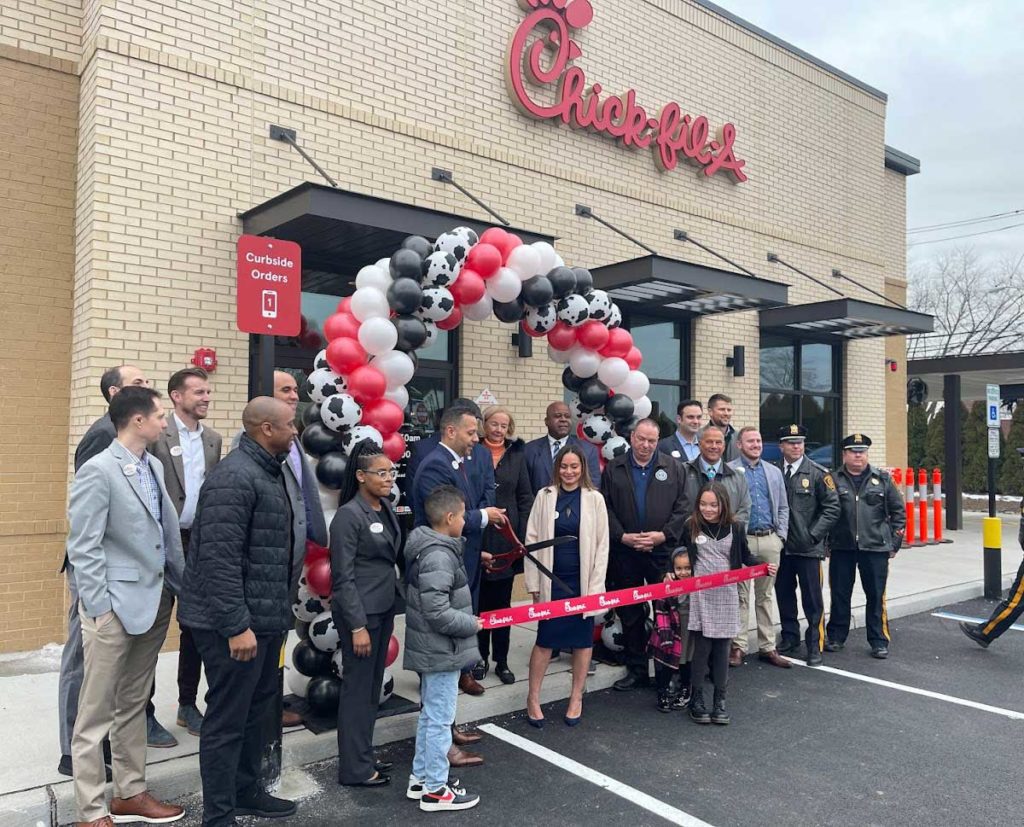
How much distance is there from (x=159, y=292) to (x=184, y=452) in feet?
8.26

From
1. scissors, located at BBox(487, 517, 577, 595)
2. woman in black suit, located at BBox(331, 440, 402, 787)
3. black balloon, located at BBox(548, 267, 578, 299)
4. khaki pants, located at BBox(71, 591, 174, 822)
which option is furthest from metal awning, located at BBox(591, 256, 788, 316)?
khaki pants, located at BBox(71, 591, 174, 822)

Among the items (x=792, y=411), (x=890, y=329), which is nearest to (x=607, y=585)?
(x=792, y=411)

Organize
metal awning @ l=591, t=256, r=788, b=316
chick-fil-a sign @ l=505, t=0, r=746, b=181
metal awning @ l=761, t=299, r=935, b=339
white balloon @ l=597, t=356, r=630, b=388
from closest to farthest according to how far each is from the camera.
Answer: white balloon @ l=597, t=356, r=630, b=388
metal awning @ l=591, t=256, r=788, b=316
chick-fil-a sign @ l=505, t=0, r=746, b=181
metal awning @ l=761, t=299, r=935, b=339

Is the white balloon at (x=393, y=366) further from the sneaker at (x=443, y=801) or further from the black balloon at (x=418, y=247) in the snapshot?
the sneaker at (x=443, y=801)

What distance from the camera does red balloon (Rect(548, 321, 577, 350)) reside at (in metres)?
6.80

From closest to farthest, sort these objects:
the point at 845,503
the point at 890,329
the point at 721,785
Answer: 1. the point at 721,785
2. the point at 845,503
3. the point at 890,329

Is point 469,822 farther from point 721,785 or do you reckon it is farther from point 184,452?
point 184,452

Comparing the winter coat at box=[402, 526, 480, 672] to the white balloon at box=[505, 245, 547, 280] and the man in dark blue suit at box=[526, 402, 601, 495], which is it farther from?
the white balloon at box=[505, 245, 547, 280]

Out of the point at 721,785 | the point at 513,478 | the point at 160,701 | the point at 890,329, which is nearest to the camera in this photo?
the point at 721,785

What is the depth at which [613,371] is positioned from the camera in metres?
6.91

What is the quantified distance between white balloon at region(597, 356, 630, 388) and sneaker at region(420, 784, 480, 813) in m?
3.77

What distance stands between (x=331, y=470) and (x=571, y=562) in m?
1.69

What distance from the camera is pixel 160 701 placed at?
17.4 ft

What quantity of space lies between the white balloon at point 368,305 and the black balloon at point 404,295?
7 cm
